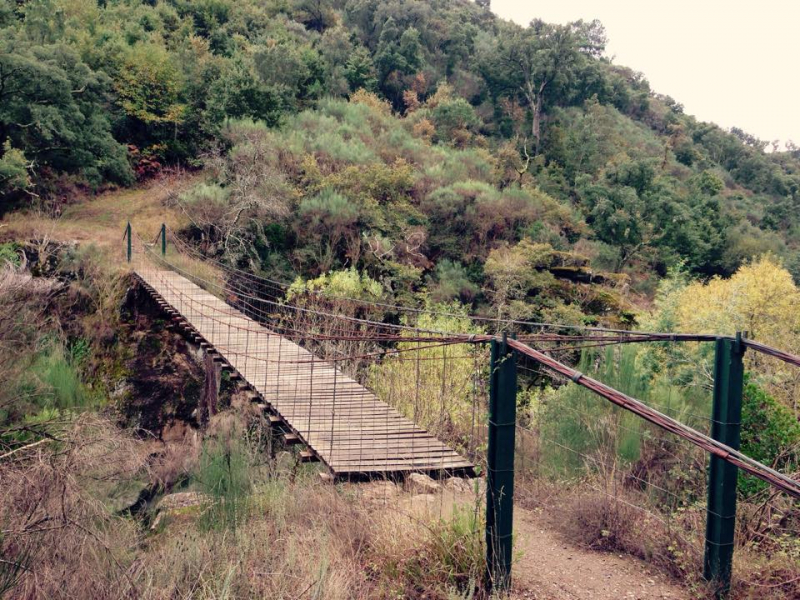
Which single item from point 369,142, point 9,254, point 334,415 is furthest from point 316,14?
point 334,415

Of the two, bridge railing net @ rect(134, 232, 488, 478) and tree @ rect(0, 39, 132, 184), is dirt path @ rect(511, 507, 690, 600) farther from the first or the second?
tree @ rect(0, 39, 132, 184)

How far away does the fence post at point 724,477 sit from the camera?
2340 mm

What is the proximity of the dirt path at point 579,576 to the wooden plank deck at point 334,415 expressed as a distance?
25.1 inches

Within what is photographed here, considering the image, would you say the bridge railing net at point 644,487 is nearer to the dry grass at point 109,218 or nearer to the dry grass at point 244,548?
the dry grass at point 244,548

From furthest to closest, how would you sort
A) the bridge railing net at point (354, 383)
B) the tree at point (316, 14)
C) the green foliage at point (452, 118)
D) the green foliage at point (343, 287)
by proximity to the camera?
the tree at point (316, 14) < the green foliage at point (452, 118) < the green foliage at point (343, 287) < the bridge railing net at point (354, 383)

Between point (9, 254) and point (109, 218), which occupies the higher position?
point (109, 218)

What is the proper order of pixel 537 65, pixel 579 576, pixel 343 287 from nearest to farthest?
pixel 579 576, pixel 343 287, pixel 537 65

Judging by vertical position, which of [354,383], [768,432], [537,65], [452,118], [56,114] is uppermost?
[537,65]

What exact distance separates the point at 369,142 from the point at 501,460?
567 inches

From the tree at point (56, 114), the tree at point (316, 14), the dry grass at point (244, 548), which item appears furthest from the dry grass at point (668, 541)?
the tree at point (316, 14)

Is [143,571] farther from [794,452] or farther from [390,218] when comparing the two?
[390,218]

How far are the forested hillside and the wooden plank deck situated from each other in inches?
214

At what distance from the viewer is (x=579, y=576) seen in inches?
105

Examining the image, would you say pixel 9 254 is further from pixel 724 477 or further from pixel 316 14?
pixel 316 14
